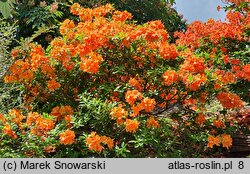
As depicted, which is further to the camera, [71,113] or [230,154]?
[230,154]

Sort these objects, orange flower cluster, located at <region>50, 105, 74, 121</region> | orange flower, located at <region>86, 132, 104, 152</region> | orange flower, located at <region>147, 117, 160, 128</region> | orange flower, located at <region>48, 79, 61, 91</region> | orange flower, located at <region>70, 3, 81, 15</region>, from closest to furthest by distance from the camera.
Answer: orange flower, located at <region>86, 132, 104, 152</region> → orange flower, located at <region>147, 117, 160, 128</region> → orange flower cluster, located at <region>50, 105, 74, 121</region> → orange flower, located at <region>48, 79, 61, 91</region> → orange flower, located at <region>70, 3, 81, 15</region>

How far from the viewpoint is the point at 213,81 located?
454cm

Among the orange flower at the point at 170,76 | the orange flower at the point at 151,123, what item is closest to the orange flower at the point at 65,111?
the orange flower at the point at 151,123

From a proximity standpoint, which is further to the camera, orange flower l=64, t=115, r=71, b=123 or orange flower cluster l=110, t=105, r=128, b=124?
orange flower l=64, t=115, r=71, b=123

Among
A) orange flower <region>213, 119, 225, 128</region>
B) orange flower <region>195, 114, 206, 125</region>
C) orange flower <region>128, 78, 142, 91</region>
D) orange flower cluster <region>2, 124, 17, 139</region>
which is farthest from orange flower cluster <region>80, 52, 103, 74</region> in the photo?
A: orange flower <region>213, 119, 225, 128</region>

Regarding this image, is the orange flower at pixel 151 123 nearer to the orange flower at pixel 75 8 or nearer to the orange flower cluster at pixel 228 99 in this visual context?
the orange flower cluster at pixel 228 99

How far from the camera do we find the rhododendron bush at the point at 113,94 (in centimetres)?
409

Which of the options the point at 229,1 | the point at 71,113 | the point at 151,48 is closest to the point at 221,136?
the point at 151,48

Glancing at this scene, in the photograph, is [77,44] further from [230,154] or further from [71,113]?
[230,154]

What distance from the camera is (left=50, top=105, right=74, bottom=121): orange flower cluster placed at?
4477 millimetres

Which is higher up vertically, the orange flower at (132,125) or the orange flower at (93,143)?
the orange flower at (132,125)

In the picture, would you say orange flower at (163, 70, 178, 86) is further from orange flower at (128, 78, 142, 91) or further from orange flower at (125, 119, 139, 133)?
orange flower at (125, 119, 139, 133)

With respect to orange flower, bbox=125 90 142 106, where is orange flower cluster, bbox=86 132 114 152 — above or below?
below

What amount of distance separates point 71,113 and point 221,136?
5.55 ft
